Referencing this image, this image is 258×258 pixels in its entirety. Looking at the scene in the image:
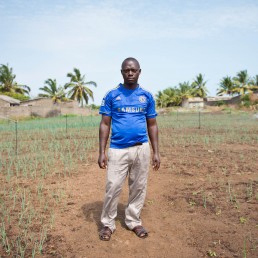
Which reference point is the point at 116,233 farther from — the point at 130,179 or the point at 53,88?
the point at 53,88

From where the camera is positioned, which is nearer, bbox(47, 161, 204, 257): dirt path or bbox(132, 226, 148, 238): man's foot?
bbox(47, 161, 204, 257): dirt path

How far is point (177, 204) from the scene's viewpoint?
3.58m

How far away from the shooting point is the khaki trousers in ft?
8.52

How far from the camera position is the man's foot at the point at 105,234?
2.62 meters

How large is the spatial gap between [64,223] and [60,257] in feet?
2.24

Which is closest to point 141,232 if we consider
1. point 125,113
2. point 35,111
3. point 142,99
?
point 125,113

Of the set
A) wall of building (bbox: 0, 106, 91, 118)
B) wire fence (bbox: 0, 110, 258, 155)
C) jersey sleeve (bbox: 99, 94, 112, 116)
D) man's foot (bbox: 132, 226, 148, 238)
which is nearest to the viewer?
jersey sleeve (bbox: 99, 94, 112, 116)

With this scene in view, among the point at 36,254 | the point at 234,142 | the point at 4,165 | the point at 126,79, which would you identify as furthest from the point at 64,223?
the point at 234,142

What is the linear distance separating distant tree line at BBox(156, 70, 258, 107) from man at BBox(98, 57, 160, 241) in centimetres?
3934

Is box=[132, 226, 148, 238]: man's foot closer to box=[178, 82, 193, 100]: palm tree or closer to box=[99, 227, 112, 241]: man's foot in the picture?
box=[99, 227, 112, 241]: man's foot

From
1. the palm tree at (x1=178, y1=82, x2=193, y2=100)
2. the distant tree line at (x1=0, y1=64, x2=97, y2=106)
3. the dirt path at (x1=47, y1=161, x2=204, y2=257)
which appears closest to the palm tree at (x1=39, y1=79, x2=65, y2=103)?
the distant tree line at (x1=0, y1=64, x2=97, y2=106)

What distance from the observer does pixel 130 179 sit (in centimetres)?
275

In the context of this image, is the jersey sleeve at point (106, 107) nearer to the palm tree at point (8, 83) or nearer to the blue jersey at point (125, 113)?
the blue jersey at point (125, 113)

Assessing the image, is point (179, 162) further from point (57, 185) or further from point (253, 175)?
point (57, 185)
